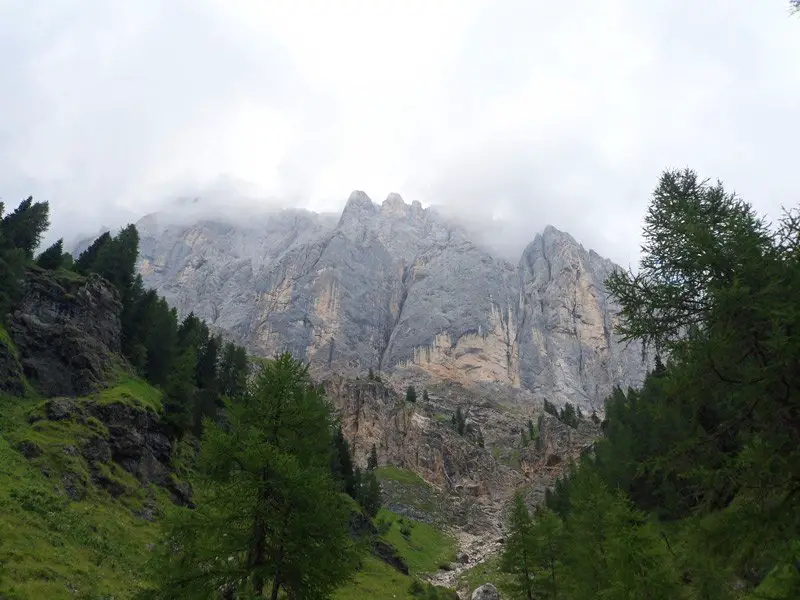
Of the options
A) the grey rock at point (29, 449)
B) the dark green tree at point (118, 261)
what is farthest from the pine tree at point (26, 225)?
the grey rock at point (29, 449)

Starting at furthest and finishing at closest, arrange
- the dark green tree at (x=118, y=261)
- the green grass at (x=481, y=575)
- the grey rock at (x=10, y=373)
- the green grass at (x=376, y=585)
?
the dark green tree at (x=118, y=261) → the green grass at (x=481, y=575) → the grey rock at (x=10, y=373) → the green grass at (x=376, y=585)

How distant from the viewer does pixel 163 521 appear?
15438 mm

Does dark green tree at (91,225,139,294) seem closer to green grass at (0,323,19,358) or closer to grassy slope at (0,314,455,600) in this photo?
green grass at (0,323,19,358)

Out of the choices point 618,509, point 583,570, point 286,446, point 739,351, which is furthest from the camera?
point 583,570

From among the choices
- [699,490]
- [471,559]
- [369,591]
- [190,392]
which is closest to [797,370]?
[699,490]

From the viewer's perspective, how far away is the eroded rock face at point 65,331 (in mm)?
45031

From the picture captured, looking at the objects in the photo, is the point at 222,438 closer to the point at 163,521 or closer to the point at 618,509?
the point at 163,521

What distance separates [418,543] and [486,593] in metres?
35.6

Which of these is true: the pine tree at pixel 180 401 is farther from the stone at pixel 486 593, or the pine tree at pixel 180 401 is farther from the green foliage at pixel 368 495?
the stone at pixel 486 593

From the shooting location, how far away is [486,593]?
138 feet

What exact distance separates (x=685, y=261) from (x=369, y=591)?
35.7m

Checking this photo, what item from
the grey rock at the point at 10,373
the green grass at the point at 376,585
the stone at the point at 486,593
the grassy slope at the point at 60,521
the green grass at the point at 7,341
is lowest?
the green grass at the point at 376,585

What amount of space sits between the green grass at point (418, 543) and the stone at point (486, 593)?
1786 centimetres

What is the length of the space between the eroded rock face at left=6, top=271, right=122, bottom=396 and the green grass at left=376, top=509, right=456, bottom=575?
40080mm
